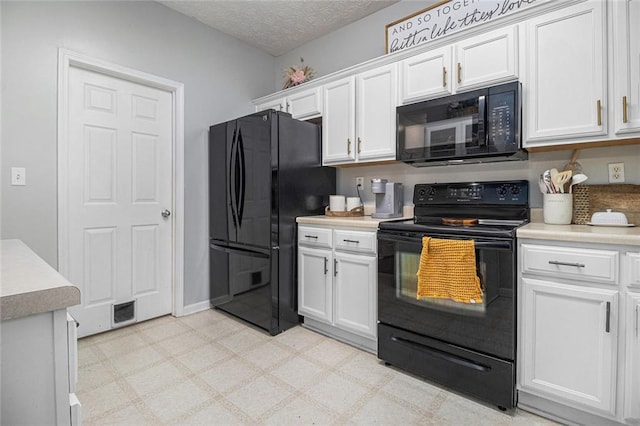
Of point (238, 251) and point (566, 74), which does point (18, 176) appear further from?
point (566, 74)

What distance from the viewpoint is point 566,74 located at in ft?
5.72

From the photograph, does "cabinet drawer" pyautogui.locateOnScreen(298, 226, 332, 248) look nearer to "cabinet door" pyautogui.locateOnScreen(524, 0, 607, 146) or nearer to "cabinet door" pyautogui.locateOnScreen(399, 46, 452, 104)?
"cabinet door" pyautogui.locateOnScreen(399, 46, 452, 104)

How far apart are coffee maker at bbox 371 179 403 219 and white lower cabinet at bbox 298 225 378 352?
36 cm

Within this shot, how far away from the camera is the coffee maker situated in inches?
96.3

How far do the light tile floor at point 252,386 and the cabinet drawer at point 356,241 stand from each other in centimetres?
72

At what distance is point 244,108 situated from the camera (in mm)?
3434

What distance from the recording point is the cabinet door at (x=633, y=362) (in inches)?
53.4

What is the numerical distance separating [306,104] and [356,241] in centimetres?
140

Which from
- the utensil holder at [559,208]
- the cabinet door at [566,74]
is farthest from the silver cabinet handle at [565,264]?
the cabinet door at [566,74]

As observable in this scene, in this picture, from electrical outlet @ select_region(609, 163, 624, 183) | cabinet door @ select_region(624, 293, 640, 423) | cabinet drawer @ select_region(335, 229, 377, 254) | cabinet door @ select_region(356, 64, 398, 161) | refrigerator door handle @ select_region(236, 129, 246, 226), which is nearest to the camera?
cabinet door @ select_region(624, 293, 640, 423)

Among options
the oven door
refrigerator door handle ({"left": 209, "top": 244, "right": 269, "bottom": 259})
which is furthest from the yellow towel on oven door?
refrigerator door handle ({"left": 209, "top": 244, "right": 269, "bottom": 259})

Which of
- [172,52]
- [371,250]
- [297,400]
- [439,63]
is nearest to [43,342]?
[297,400]

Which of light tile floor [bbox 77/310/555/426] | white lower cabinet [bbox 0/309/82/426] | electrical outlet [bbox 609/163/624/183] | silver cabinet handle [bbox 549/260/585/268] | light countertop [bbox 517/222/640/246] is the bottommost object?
light tile floor [bbox 77/310/555/426]

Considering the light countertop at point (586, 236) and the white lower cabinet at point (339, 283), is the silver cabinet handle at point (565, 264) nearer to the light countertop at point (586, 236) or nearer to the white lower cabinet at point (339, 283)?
the light countertop at point (586, 236)
